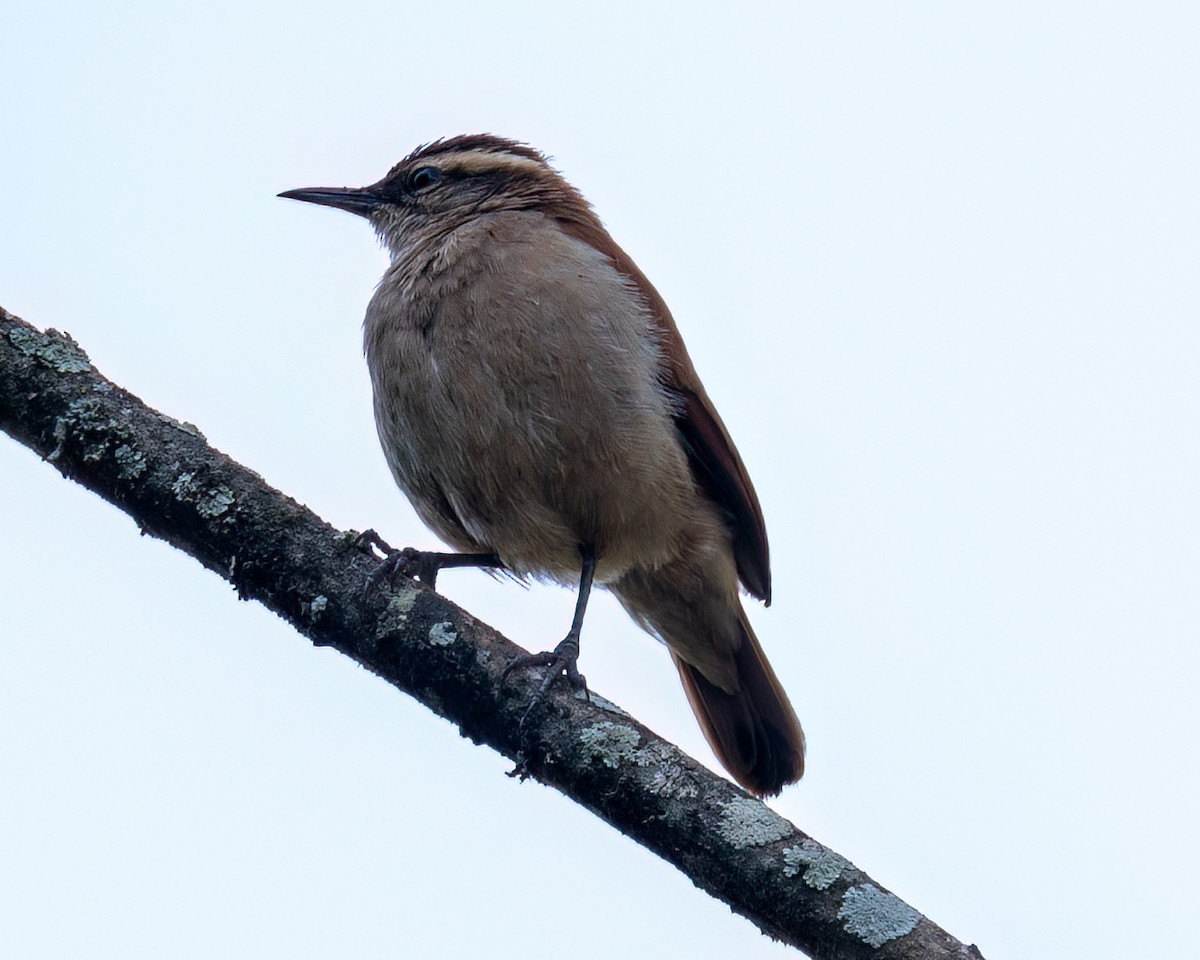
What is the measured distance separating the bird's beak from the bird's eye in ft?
0.63

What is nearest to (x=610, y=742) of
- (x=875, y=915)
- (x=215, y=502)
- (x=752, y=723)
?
(x=875, y=915)

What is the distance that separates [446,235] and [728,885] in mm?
3435

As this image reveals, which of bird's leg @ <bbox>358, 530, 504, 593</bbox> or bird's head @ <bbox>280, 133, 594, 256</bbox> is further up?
bird's head @ <bbox>280, 133, 594, 256</bbox>

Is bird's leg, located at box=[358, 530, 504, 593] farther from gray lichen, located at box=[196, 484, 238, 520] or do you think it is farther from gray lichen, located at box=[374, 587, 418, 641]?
gray lichen, located at box=[196, 484, 238, 520]

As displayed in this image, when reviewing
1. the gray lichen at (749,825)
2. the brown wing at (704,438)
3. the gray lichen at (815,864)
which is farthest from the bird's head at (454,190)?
the gray lichen at (815,864)

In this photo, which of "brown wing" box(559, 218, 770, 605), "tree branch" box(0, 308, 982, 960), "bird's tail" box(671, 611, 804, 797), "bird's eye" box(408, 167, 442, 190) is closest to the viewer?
"tree branch" box(0, 308, 982, 960)

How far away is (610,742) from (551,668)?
40 centimetres

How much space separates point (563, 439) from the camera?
5.20 metres

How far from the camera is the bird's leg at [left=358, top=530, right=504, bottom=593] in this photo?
4086 millimetres

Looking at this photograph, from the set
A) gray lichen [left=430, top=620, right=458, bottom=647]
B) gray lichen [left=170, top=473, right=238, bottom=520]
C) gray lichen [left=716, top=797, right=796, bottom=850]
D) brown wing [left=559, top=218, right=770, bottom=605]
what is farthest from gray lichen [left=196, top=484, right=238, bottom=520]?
brown wing [left=559, top=218, right=770, bottom=605]

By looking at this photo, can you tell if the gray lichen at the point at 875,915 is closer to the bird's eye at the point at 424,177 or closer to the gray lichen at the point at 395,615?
the gray lichen at the point at 395,615

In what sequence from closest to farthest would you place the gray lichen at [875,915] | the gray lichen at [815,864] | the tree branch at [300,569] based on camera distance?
the gray lichen at [875,915] → the gray lichen at [815,864] → the tree branch at [300,569]

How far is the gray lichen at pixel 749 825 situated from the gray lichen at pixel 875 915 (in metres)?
0.24

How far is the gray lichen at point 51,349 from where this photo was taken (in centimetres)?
414
